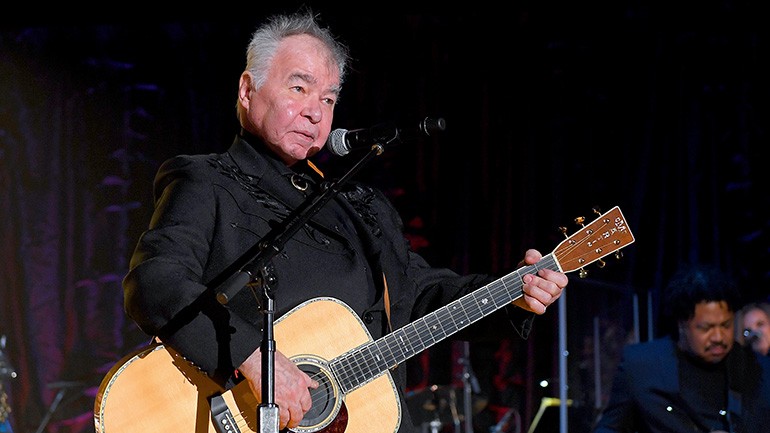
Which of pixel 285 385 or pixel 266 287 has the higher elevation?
pixel 266 287

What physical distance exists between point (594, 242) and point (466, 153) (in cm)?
376

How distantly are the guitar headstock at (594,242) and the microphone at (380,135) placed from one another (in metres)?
0.71

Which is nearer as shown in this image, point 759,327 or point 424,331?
point 424,331

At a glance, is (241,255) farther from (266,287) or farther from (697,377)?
(697,377)

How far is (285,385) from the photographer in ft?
7.98

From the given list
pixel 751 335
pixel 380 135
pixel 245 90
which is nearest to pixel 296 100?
pixel 245 90

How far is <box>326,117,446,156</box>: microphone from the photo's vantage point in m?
2.56

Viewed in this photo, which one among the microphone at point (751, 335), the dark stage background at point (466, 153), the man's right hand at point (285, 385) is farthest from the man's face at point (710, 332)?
the man's right hand at point (285, 385)

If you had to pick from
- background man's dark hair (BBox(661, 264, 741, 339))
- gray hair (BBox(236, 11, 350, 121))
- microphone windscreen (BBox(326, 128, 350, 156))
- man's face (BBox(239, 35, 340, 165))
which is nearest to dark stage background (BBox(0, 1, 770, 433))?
background man's dark hair (BBox(661, 264, 741, 339))

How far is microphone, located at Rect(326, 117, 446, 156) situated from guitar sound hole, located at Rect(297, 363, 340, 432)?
0.65 m

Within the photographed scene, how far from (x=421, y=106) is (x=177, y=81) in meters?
1.84

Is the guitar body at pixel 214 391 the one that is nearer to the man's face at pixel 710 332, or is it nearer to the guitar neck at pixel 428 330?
the guitar neck at pixel 428 330

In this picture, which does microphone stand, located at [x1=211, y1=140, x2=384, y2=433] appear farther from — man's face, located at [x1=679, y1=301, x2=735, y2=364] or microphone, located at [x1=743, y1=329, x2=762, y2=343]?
microphone, located at [x1=743, y1=329, x2=762, y2=343]

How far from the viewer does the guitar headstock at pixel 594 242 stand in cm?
301
